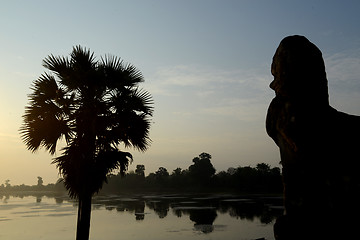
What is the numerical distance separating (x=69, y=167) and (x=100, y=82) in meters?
3.14

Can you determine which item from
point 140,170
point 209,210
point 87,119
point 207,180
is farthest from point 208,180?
point 87,119

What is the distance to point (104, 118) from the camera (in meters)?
12.3

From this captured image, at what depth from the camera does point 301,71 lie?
179 inches

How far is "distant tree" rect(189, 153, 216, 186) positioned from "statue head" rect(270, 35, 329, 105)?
115 m

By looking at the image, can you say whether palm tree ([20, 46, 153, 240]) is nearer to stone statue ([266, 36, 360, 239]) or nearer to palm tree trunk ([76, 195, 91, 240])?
palm tree trunk ([76, 195, 91, 240])

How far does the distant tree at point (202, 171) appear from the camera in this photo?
121375mm

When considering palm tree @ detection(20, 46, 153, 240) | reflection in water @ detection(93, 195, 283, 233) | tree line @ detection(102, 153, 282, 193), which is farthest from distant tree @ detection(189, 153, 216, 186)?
palm tree @ detection(20, 46, 153, 240)

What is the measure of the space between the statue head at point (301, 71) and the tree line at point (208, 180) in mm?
88717

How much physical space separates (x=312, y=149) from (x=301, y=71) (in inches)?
39.9

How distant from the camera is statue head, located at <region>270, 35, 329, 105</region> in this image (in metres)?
4.55

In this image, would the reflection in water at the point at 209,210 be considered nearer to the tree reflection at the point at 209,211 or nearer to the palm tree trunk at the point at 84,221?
the tree reflection at the point at 209,211

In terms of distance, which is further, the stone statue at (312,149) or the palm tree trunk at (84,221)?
the palm tree trunk at (84,221)

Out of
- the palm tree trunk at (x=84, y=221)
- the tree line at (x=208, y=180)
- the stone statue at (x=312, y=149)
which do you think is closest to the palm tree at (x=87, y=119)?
the palm tree trunk at (x=84, y=221)

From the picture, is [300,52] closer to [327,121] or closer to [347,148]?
[327,121]
